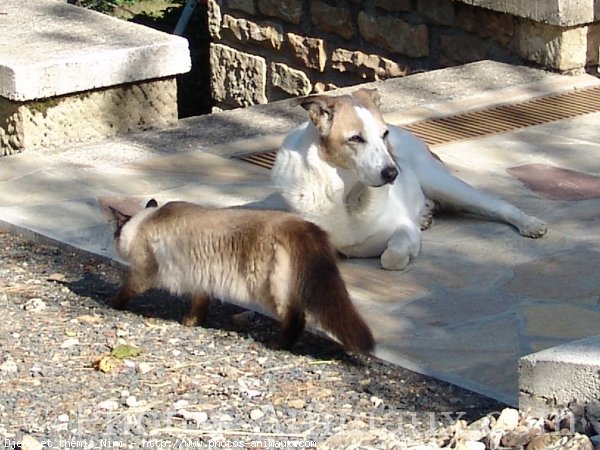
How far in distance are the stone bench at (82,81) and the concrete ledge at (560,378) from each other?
360 cm

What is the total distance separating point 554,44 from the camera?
7742 mm

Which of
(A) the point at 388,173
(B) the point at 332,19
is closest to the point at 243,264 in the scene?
(A) the point at 388,173

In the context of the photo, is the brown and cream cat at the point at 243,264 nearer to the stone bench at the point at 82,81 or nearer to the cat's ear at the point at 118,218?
the cat's ear at the point at 118,218

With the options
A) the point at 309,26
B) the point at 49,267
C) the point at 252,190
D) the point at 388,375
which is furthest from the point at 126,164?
the point at 309,26

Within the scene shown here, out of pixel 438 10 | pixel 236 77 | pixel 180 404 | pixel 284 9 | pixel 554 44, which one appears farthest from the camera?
pixel 236 77

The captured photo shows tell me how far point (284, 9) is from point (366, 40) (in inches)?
33.7

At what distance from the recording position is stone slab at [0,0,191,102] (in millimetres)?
6629

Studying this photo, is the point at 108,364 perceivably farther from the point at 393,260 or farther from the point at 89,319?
the point at 393,260

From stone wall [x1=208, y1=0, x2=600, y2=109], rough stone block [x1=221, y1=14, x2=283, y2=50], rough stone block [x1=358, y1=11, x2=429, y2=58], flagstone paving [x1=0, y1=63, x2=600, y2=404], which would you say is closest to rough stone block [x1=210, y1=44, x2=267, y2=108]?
stone wall [x1=208, y1=0, x2=600, y2=109]

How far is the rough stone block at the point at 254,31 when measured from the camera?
9703 millimetres

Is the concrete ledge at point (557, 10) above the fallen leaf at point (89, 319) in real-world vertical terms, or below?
above

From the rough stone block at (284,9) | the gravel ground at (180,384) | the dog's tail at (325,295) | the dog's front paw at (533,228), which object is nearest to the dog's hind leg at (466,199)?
the dog's front paw at (533,228)

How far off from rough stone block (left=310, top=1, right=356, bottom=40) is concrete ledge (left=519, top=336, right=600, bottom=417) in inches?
216

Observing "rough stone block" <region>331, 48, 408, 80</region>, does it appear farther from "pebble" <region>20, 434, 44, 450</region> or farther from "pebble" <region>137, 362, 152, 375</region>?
"pebble" <region>20, 434, 44, 450</region>
